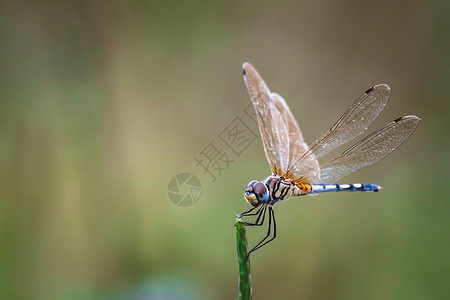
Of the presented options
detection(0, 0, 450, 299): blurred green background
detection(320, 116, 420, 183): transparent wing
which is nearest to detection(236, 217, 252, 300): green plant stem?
detection(320, 116, 420, 183): transparent wing

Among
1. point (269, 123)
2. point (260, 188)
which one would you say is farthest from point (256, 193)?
point (269, 123)

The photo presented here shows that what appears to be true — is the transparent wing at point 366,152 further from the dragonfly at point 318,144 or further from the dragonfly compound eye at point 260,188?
the dragonfly compound eye at point 260,188

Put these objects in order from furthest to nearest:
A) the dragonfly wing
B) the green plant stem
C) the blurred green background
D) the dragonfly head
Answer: the blurred green background
the dragonfly wing
the dragonfly head
the green plant stem

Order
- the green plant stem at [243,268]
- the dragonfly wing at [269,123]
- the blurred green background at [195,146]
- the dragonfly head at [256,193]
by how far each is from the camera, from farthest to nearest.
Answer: the blurred green background at [195,146] → the dragonfly wing at [269,123] → the dragonfly head at [256,193] → the green plant stem at [243,268]

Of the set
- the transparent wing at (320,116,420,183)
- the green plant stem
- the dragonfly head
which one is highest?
the transparent wing at (320,116,420,183)

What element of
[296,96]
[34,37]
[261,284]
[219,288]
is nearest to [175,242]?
[219,288]

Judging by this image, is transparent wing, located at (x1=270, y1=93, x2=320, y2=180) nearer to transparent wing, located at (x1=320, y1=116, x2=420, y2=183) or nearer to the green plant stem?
transparent wing, located at (x1=320, y1=116, x2=420, y2=183)

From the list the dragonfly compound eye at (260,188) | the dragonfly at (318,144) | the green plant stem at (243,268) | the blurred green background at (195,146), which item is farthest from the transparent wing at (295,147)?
the blurred green background at (195,146)
